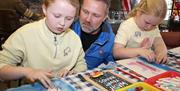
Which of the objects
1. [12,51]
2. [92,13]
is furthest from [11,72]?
[92,13]

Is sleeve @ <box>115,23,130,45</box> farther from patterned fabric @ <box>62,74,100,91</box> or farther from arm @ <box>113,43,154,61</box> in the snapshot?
patterned fabric @ <box>62,74,100,91</box>

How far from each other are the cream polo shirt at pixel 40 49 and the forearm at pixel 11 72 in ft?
0.15

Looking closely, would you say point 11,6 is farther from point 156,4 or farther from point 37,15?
point 156,4

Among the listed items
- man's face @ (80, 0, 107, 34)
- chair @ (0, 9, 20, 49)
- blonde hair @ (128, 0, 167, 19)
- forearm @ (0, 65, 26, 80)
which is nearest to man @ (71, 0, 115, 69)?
man's face @ (80, 0, 107, 34)

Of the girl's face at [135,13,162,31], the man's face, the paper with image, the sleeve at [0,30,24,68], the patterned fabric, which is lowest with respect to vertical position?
the paper with image

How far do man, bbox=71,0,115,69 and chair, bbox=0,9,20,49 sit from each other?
137cm

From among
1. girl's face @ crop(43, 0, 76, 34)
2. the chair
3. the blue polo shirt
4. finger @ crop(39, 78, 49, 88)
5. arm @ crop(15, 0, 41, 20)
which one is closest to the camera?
finger @ crop(39, 78, 49, 88)

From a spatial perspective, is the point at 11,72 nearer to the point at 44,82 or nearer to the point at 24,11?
the point at 44,82

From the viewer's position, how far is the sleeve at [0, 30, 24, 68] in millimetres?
Answer: 1026

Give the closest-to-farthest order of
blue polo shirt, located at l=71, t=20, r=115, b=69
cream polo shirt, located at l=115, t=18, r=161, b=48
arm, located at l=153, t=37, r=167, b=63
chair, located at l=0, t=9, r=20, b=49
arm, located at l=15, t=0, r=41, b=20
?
arm, located at l=153, t=37, r=167, b=63
blue polo shirt, located at l=71, t=20, r=115, b=69
cream polo shirt, located at l=115, t=18, r=161, b=48
chair, located at l=0, t=9, r=20, b=49
arm, located at l=15, t=0, r=41, b=20

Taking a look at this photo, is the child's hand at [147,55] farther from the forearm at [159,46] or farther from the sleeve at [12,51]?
the sleeve at [12,51]

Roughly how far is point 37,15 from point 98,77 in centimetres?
207

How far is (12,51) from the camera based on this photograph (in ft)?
3.41

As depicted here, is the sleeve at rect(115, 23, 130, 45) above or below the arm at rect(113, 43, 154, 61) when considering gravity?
above
